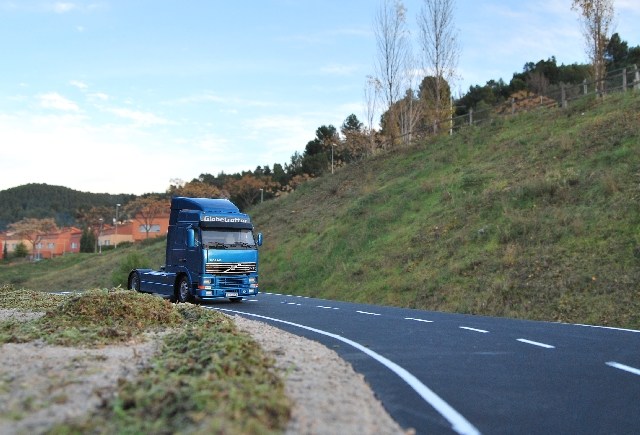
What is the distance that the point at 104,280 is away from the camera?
4778cm

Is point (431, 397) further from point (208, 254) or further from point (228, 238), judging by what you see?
point (228, 238)

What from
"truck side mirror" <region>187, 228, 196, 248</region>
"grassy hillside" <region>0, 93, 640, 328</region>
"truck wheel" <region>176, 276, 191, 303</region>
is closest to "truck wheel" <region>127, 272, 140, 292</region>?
"truck wheel" <region>176, 276, 191, 303</region>

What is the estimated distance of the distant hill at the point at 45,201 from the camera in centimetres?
16550

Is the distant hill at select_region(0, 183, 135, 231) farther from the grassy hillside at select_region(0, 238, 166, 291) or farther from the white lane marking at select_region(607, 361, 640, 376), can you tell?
the white lane marking at select_region(607, 361, 640, 376)

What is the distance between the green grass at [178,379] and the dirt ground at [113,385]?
24 cm

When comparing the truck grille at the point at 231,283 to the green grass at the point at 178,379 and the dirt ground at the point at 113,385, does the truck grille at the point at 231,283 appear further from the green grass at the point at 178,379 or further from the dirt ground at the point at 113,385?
the dirt ground at the point at 113,385

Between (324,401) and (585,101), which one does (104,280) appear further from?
(324,401)

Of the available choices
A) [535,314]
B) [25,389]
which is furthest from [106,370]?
[535,314]

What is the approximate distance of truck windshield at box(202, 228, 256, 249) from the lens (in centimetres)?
2092

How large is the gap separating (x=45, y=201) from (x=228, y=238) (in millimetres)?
169117

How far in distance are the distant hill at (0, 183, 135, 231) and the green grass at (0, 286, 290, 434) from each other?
6162 inches

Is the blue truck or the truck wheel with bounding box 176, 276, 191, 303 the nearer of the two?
the blue truck

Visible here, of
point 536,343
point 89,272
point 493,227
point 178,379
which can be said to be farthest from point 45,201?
point 178,379

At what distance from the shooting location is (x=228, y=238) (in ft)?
70.3
